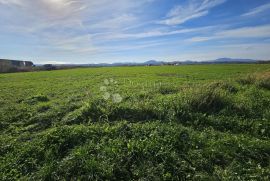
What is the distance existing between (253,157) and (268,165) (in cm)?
45

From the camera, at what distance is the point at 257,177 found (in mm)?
5402

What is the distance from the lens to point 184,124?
895cm

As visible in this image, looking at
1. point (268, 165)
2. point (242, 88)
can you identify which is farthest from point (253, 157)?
point (242, 88)

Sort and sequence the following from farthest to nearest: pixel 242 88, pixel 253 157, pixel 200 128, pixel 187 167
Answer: pixel 242 88 < pixel 200 128 < pixel 253 157 < pixel 187 167

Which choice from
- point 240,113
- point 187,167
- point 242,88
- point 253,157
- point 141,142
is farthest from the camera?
point 242,88

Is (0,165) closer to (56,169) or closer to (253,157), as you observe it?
(56,169)

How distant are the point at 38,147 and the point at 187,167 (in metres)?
4.39

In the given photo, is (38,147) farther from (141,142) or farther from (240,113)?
(240,113)

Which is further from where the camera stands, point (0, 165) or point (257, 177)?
point (0, 165)

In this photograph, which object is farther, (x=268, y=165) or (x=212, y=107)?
(x=212, y=107)

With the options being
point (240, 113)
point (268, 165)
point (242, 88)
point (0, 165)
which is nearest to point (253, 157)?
point (268, 165)

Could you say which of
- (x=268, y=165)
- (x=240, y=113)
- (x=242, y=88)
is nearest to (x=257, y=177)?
(x=268, y=165)


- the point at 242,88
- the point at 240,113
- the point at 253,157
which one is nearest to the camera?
the point at 253,157

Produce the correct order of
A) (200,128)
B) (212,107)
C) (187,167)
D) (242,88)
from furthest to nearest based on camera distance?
(242,88) < (212,107) < (200,128) < (187,167)
